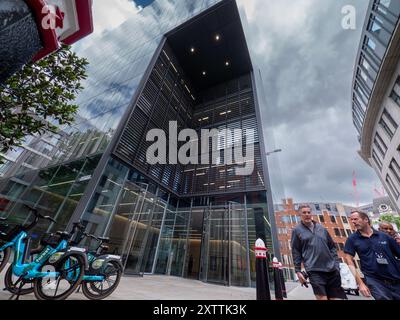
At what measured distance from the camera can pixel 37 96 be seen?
3.19 metres

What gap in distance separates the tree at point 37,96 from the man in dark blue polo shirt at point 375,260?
588 centimetres

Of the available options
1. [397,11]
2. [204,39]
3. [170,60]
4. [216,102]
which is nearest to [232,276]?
[216,102]

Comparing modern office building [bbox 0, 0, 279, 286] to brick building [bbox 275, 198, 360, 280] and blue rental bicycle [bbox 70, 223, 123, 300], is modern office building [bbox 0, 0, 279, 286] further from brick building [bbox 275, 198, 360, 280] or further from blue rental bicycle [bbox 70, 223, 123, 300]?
brick building [bbox 275, 198, 360, 280]

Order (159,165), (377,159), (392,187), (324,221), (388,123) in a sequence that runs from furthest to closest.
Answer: (324,221), (377,159), (392,187), (388,123), (159,165)

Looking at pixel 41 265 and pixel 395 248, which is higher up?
pixel 395 248

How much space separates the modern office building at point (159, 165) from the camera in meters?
8.21

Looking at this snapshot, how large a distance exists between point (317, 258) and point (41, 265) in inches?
183

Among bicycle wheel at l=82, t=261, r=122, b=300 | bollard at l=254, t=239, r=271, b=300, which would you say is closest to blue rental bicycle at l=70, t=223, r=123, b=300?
bicycle wheel at l=82, t=261, r=122, b=300

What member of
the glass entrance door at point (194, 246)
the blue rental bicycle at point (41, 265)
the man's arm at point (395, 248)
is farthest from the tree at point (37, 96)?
the glass entrance door at point (194, 246)

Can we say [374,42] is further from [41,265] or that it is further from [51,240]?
[41,265]

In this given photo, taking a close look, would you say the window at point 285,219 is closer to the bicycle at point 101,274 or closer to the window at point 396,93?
the window at point 396,93

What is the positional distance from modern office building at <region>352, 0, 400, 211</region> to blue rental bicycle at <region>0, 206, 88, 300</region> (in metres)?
20.3

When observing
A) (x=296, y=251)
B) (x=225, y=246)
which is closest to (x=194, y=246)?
(x=225, y=246)

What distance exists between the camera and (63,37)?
1428 millimetres
